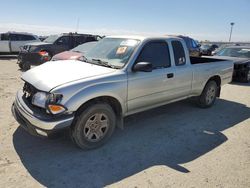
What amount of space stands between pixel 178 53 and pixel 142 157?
8.20 feet

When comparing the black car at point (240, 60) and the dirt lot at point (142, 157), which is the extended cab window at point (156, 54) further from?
the black car at point (240, 60)

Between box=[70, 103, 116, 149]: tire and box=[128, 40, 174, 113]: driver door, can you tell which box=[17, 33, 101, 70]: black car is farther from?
box=[70, 103, 116, 149]: tire

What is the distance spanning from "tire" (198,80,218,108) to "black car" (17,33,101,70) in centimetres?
781

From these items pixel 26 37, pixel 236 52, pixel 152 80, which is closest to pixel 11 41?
pixel 26 37

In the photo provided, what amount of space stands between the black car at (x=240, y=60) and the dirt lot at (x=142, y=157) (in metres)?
5.41

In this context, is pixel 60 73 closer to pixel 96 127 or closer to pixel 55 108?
pixel 55 108

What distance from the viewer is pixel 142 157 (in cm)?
398

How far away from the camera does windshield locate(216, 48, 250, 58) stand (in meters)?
11.5

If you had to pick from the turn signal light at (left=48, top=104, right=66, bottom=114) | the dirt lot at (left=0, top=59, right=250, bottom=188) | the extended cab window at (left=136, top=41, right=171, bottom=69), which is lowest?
the dirt lot at (left=0, top=59, right=250, bottom=188)

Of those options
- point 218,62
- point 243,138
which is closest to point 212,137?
point 243,138

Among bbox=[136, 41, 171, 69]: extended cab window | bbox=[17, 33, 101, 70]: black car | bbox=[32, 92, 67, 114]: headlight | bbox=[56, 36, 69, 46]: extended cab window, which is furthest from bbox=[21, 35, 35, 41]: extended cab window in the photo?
bbox=[32, 92, 67, 114]: headlight

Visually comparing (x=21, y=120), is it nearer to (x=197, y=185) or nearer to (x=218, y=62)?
(x=197, y=185)

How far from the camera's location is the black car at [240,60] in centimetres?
1045

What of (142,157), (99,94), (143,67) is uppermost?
(143,67)
